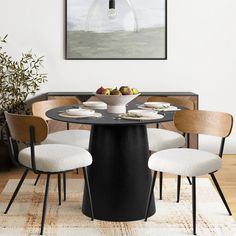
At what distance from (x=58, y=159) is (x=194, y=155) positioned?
34.4 inches

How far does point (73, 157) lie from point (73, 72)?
2.21 metres

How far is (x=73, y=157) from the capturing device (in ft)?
11.6

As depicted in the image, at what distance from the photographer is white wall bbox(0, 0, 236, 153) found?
→ 18.2 ft

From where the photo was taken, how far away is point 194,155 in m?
3.65

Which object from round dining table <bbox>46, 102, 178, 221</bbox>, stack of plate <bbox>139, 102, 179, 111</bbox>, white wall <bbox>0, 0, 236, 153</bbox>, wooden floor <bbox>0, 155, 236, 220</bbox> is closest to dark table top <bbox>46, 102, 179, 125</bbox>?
round dining table <bbox>46, 102, 178, 221</bbox>

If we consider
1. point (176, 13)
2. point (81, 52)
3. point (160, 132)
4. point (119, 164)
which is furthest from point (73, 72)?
point (119, 164)

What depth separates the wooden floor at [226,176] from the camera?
14.2ft

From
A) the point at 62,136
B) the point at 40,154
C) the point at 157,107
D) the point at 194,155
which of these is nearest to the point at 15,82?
the point at 62,136

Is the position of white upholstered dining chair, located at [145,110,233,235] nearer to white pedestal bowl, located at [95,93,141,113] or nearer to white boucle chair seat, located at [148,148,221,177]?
white boucle chair seat, located at [148,148,221,177]

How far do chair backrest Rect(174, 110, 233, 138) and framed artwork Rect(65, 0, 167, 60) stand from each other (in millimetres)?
1750

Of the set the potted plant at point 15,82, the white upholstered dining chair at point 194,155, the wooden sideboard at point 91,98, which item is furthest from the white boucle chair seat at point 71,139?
the potted plant at point 15,82

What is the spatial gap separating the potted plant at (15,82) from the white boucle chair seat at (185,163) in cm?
203

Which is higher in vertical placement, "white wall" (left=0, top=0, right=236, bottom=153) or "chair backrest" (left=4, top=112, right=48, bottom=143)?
"white wall" (left=0, top=0, right=236, bottom=153)

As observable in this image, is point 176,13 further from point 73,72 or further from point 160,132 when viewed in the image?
→ point 160,132
